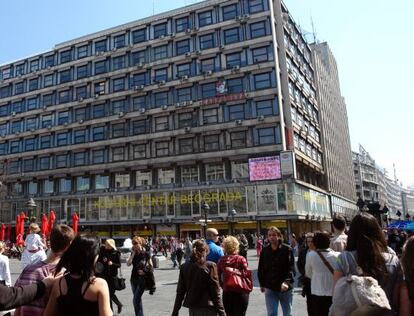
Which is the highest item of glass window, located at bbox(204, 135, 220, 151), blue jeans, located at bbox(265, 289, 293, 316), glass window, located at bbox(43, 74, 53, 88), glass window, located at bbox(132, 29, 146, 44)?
glass window, located at bbox(132, 29, 146, 44)

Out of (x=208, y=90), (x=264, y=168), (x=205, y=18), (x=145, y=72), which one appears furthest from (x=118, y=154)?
(x=205, y=18)

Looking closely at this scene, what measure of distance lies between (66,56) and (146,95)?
15.8 m

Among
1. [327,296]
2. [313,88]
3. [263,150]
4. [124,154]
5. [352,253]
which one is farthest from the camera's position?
[313,88]

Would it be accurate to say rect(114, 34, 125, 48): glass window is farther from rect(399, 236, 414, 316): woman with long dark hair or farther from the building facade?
rect(399, 236, 414, 316): woman with long dark hair

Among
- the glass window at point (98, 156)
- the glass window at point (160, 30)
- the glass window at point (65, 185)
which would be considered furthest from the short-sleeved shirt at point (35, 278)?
the glass window at point (65, 185)

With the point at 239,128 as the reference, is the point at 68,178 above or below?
below

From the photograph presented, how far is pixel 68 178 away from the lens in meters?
51.1

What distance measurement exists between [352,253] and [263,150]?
37.4m

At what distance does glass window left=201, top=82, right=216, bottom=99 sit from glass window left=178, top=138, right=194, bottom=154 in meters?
5.25

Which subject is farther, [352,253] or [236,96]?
[236,96]

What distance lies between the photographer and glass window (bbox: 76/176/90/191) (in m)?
49.7

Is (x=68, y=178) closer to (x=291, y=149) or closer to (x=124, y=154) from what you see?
(x=124, y=154)

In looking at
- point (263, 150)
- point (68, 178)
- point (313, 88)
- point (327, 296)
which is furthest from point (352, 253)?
point (313, 88)

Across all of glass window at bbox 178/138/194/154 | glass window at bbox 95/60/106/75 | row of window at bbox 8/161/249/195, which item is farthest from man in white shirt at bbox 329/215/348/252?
glass window at bbox 95/60/106/75
